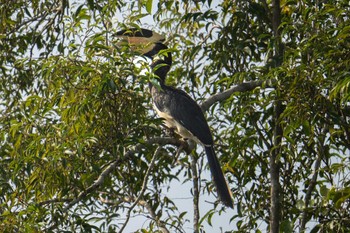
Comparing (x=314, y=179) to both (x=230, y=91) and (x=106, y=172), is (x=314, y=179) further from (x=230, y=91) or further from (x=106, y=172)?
(x=106, y=172)

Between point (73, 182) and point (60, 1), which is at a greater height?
point (60, 1)

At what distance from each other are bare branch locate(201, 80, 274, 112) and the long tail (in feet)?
1.34

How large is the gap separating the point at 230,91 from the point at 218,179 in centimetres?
53

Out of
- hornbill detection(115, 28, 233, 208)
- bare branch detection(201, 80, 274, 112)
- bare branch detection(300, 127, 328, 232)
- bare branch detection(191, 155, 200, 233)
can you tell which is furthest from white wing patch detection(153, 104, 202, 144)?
bare branch detection(300, 127, 328, 232)

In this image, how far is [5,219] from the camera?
3973 millimetres

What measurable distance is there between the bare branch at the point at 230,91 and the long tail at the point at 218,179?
41 cm

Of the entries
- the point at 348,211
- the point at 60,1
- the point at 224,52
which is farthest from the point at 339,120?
the point at 60,1

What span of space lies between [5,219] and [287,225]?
1.27 m

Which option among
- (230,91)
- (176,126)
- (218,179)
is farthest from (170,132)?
(230,91)

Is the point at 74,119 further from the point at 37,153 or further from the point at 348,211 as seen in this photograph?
the point at 348,211

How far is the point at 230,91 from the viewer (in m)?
4.67

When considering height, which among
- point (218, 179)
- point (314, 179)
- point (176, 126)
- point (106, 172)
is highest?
point (176, 126)

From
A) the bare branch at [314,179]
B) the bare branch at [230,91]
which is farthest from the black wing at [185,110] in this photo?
the bare branch at [314,179]

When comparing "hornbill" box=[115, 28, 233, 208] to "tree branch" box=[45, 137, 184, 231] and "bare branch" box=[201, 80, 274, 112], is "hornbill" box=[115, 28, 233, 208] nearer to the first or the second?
"bare branch" box=[201, 80, 274, 112]
